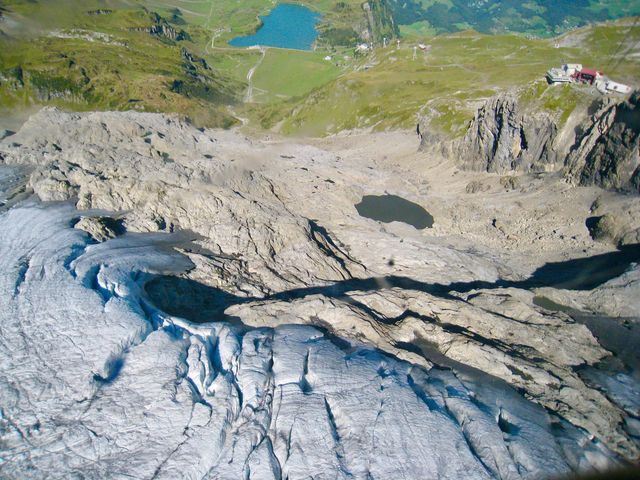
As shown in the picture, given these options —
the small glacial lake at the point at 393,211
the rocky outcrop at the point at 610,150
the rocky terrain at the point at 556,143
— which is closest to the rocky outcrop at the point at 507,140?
the rocky terrain at the point at 556,143

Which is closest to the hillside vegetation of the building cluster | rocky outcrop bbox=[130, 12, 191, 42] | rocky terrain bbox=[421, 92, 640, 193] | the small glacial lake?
rocky outcrop bbox=[130, 12, 191, 42]

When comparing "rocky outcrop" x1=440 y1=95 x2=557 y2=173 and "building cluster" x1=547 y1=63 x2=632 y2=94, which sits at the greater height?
"building cluster" x1=547 y1=63 x2=632 y2=94

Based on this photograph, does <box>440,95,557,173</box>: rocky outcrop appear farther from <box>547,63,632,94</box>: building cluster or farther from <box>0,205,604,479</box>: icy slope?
<box>0,205,604,479</box>: icy slope

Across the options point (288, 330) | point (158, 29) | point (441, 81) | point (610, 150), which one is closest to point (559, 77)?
point (610, 150)

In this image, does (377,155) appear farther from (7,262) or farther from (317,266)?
(7,262)

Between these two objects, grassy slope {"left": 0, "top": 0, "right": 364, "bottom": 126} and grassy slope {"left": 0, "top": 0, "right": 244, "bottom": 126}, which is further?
grassy slope {"left": 0, "top": 0, "right": 244, "bottom": 126}

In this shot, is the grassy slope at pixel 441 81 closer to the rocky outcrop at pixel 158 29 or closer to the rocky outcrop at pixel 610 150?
the rocky outcrop at pixel 610 150

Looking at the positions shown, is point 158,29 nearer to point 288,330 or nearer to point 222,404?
point 288,330
